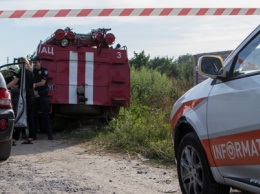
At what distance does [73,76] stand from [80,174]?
4.66m

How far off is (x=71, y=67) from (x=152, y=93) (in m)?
6.57

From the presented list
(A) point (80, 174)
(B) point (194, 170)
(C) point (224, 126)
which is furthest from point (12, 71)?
(C) point (224, 126)

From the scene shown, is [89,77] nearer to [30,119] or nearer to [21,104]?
[30,119]

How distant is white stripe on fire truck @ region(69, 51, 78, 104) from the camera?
35.8ft

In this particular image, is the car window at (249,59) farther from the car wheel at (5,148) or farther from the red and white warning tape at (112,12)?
the car wheel at (5,148)

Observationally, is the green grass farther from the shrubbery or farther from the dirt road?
the dirt road

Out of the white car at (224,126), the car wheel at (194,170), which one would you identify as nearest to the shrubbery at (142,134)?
the car wheel at (194,170)

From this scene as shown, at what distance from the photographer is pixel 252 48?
4.22 m

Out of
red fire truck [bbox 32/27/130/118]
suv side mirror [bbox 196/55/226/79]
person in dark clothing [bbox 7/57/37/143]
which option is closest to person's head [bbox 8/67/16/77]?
person in dark clothing [bbox 7/57/37/143]

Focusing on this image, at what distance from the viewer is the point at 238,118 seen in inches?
155

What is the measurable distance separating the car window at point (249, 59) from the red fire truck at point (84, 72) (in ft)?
22.5

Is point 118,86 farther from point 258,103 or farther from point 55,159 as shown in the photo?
point 258,103

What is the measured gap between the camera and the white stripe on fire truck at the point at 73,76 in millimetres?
10914

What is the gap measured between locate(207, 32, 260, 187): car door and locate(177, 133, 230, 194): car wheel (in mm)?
211
